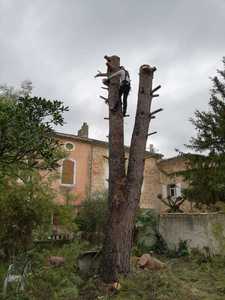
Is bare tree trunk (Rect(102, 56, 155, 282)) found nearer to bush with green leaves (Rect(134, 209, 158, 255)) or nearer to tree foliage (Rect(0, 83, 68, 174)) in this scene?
tree foliage (Rect(0, 83, 68, 174))

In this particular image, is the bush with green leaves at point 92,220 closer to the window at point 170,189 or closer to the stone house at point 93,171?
the stone house at point 93,171

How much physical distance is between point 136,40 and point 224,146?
713 cm

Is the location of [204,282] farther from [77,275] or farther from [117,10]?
[117,10]

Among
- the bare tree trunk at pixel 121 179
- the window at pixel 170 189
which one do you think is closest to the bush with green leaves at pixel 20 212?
the bare tree trunk at pixel 121 179

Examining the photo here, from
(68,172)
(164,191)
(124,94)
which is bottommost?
(164,191)

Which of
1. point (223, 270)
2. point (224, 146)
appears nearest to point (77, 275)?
point (223, 270)

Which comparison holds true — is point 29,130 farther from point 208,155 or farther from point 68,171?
point 68,171

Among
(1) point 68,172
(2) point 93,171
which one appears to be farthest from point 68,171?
(2) point 93,171

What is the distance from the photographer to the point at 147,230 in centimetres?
1201

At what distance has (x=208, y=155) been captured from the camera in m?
13.5

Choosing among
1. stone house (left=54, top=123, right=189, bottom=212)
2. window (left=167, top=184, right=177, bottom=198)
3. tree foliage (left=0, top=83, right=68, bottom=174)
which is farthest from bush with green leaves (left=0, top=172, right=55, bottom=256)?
window (left=167, top=184, right=177, bottom=198)

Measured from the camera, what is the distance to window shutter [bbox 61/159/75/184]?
1999 centimetres

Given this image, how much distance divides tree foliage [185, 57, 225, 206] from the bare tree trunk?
19.6ft

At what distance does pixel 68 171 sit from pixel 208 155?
9.79 m
